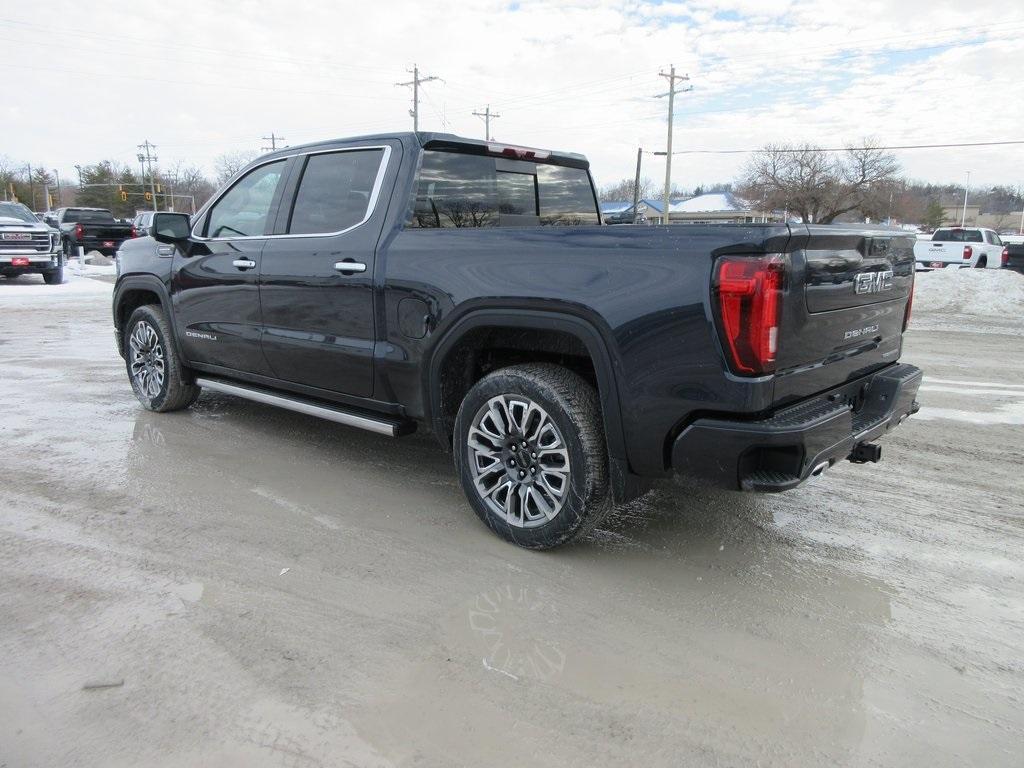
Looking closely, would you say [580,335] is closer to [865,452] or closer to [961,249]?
[865,452]

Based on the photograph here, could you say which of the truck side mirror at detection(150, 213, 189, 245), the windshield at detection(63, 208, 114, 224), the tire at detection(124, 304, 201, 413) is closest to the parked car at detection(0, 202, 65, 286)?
the windshield at detection(63, 208, 114, 224)

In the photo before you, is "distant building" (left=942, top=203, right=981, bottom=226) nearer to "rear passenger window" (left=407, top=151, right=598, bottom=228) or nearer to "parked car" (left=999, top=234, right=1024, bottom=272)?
Result: "parked car" (left=999, top=234, right=1024, bottom=272)

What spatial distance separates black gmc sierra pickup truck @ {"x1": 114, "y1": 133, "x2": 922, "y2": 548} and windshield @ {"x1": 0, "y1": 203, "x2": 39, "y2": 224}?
50.5 feet

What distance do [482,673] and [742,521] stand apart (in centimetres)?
189

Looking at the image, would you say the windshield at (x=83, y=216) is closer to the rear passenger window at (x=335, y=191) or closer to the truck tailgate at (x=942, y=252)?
the rear passenger window at (x=335, y=191)

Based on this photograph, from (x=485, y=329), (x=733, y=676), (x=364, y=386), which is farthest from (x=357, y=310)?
(x=733, y=676)

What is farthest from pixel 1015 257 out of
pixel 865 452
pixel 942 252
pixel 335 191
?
pixel 335 191

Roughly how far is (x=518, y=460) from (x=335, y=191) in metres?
2.02

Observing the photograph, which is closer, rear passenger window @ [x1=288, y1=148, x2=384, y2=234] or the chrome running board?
the chrome running board

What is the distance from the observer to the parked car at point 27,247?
1658 centimetres

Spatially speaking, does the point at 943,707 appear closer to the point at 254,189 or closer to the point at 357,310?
the point at 357,310

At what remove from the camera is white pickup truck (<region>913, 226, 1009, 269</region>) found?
2427 centimetres

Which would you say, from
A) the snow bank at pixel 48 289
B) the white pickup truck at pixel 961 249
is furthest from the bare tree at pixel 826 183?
the snow bank at pixel 48 289

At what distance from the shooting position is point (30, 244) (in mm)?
16828
